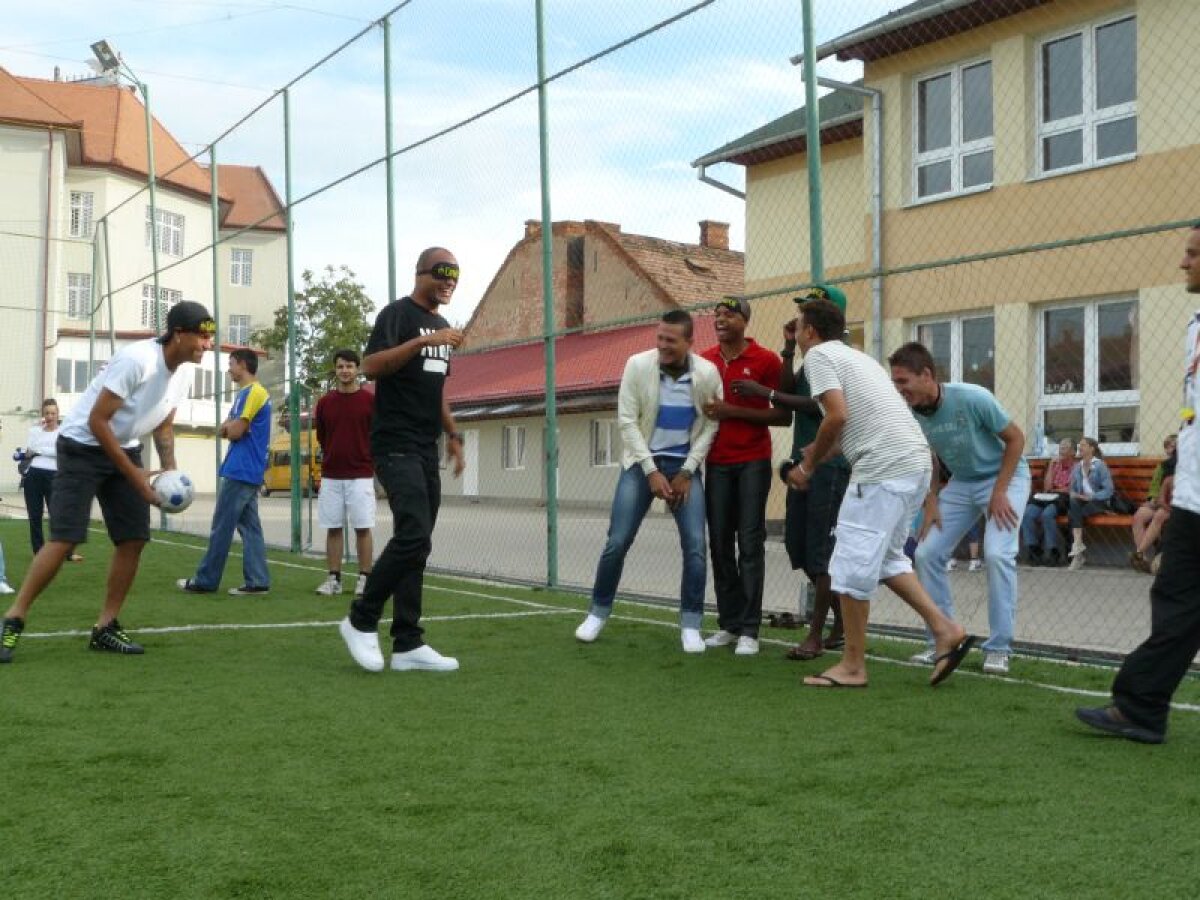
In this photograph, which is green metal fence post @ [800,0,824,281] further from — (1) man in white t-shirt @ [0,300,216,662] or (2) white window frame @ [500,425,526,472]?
(2) white window frame @ [500,425,526,472]

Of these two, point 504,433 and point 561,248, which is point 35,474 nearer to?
point 561,248

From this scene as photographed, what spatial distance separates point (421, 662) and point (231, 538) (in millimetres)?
4332

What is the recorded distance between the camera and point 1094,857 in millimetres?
3426

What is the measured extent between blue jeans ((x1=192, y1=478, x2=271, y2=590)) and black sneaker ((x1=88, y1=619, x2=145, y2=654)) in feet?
10.0

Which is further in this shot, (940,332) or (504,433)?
(504,433)

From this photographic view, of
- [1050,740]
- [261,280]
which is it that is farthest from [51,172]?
[1050,740]

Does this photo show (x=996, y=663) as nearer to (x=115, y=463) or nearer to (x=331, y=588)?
(x=115, y=463)

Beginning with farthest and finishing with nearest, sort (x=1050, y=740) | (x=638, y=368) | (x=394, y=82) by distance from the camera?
(x=394, y=82), (x=638, y=368), (x=1050, y=740)

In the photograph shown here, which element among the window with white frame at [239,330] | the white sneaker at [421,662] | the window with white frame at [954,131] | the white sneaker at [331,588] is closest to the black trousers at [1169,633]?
the white sneaker at [421,662]

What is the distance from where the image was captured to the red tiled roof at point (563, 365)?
20.5 meters

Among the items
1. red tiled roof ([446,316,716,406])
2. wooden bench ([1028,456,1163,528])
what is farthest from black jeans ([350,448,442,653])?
wooden bench ([1028,456,1163,528])

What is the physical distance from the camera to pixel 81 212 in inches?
1902

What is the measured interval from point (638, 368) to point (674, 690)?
1966 millimetres

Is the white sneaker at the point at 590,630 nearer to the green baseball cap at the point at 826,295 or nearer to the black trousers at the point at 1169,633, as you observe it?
the green baseball cap at the point at 826,295
